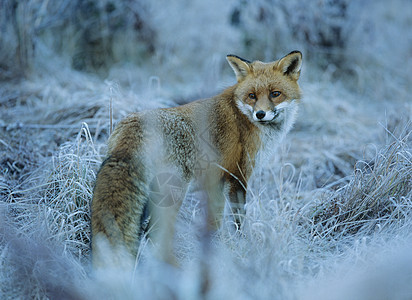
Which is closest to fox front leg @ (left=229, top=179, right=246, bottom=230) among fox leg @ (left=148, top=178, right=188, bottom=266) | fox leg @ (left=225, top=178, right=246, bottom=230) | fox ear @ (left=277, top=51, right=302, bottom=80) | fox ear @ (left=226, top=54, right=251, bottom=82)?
fox leg @ (left=225, top=178, right=246, bottom=230)

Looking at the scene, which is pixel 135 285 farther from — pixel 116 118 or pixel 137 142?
pixel 116 118

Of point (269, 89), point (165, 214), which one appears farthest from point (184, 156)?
point (269, 89)

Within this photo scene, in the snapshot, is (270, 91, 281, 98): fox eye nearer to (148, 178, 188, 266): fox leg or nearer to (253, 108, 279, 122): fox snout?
(253, 108, 279, 122): fox snout

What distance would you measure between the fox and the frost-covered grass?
23 cm

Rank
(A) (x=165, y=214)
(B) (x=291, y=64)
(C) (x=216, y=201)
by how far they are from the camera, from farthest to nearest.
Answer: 1. (B) (x=291, y=64)
2. (C) (x=216, y=201)
3. (A) (x=165, y=214)

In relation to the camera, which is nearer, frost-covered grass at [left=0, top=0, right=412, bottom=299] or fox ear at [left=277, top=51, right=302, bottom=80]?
frost-covered grass at [left=0, top=0, right=412, bottom=299]

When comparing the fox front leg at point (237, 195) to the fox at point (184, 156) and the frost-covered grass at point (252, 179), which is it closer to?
the fox at point (184, 156)

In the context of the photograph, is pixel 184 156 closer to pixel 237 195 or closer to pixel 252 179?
pixel 237 195

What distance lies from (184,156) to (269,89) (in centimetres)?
110

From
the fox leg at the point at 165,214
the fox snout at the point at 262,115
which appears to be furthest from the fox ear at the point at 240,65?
the fox leg at the point at 165,214

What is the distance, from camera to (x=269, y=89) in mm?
3709

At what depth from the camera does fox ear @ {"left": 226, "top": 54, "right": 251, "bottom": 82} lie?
150 inches

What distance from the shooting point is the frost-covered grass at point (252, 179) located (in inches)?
93.2

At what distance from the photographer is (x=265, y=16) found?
8367mm
